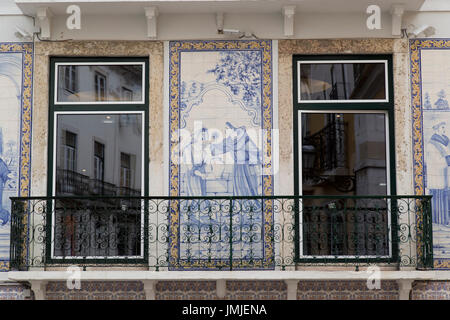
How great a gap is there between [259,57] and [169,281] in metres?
3.05

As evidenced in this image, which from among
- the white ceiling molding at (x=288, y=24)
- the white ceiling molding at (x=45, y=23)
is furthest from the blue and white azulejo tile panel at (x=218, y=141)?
the white ceiling molding at (x=45, y=23)

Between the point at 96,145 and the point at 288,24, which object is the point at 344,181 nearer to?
the point at 288,24

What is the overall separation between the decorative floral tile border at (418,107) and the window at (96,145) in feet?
11.2

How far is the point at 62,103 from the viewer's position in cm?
970

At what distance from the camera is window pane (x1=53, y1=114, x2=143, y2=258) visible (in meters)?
9.30

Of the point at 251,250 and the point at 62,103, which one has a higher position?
the point at 62,103

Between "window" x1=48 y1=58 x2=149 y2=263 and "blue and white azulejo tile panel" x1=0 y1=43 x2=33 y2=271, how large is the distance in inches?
12.5

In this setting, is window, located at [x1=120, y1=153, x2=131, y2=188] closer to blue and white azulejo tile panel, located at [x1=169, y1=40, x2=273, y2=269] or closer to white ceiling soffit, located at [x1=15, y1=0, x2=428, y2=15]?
blue and white azulejo tile panel, located at [x1=169, y1=40, x2=273, y2=269]

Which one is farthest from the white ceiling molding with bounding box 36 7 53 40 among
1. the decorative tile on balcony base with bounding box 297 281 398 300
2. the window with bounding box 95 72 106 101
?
the decorative tile on balcony base with bounding box 297 281 398 300

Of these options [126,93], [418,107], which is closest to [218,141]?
[126,93]

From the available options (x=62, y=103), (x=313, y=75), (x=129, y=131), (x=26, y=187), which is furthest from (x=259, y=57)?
(x=26, y=187)

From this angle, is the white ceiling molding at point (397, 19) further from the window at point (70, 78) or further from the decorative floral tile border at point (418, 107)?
the window at point (70, 78)

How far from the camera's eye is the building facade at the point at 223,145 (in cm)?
924
